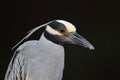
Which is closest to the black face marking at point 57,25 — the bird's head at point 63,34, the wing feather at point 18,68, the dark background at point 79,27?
the bird's head at point 63,34

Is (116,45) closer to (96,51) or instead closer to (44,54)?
(96,51)

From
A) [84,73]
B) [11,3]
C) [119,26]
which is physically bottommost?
[84,73]

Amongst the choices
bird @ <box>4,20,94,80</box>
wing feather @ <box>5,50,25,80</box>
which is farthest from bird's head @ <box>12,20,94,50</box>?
wing feather @ <box>5,50,25,80</box>

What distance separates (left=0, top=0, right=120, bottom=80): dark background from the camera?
156 inches

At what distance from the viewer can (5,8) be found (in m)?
3.93

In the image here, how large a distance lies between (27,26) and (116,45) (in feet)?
2.38

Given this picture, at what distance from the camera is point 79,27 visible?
403cm

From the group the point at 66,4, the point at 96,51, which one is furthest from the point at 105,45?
the point at 66,4

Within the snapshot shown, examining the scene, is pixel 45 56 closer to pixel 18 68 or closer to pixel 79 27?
pixel 18 68

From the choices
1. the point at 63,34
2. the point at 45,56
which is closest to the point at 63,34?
the point at 63,34

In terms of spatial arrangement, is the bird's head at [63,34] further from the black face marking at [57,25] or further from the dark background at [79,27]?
the dark background at [79,27]

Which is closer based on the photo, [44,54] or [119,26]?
[44,54]

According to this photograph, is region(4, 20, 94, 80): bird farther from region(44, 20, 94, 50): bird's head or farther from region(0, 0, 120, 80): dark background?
region(0, 0, 120, 80): dark background

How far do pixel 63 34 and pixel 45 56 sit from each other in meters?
0.16
